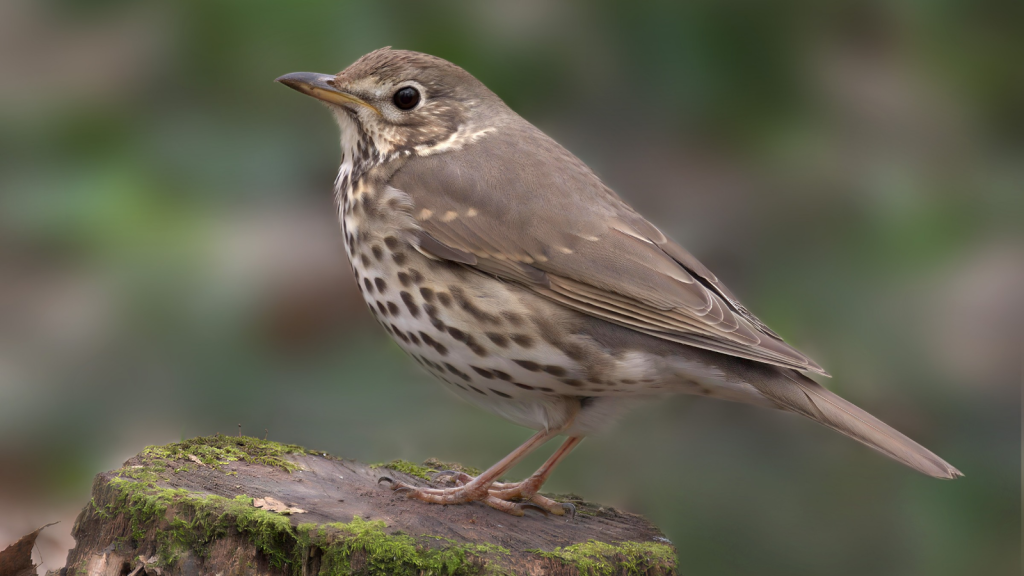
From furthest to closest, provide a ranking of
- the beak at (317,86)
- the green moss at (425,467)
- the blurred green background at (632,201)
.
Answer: the blurred green background at (632,201), the green moss at (425,467), the beak at (317,86)

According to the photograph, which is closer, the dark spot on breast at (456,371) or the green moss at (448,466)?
the dark spot on breast at (456,371)

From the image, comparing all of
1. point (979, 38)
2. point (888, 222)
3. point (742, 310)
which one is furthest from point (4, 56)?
point (979, 38)

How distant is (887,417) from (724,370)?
65.7 inches

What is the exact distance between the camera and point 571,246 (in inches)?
112

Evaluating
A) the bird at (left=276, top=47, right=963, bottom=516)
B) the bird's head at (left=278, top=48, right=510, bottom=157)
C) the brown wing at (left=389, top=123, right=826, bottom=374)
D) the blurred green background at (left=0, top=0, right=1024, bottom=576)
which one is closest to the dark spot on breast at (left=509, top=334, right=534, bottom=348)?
the bird at (left=276, top=47, right=963, bottom=516)

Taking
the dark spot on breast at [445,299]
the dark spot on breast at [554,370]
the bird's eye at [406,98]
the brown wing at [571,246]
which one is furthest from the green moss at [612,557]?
the bird's eye at [406,98]

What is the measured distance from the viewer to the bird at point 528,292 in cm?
276

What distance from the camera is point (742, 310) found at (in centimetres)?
296

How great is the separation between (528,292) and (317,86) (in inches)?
37.7

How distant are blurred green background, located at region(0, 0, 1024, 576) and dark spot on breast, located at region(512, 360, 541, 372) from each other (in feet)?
3.34

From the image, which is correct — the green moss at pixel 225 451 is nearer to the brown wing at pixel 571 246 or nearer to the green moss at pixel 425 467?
the green moss at pixel 425 467

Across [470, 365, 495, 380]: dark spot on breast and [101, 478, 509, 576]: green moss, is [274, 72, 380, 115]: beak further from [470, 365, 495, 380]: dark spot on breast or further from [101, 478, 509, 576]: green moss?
[101, 478, 509, 576]: green moss

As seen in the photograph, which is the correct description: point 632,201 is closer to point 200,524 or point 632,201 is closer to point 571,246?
point 571,246

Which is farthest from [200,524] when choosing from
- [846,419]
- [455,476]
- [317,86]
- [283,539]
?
[846,419]
